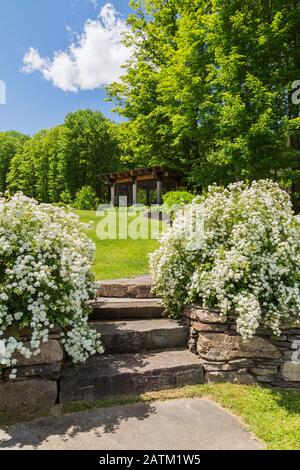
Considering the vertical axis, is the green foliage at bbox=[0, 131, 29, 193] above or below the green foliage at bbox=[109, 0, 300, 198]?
above

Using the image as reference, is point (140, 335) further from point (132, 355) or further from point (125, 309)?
point (125, 309)

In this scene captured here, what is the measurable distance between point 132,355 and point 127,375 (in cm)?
45

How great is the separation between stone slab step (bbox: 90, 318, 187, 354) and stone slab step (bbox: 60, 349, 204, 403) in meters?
0.13

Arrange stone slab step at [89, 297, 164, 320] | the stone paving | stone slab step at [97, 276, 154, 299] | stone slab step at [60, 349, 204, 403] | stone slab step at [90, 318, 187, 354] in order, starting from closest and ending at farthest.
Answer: the stone paving → stone slab step at [60, 349, 204, 403] → stone slab step at [90, 318, 187, 354] → stone slab step at [89, 297, 164, 320] → stone slab step at [97, 276, 154, 299]

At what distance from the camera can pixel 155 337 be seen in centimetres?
455

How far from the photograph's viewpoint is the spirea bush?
13.8 ft

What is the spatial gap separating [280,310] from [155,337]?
154cm

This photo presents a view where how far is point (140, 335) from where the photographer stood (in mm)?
4441

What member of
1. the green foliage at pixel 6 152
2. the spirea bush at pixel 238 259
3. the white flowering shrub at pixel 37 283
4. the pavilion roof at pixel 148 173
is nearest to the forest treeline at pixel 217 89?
the pavilion roof at pixel 148 173

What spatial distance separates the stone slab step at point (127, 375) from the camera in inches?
146

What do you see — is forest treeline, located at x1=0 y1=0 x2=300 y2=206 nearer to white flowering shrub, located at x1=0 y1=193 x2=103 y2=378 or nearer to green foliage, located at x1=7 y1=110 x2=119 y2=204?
white flowering shrub, located at x1=0 y1=193 x2=103 y2=378

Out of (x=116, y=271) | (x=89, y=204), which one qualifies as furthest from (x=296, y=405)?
(x=89, y=204)

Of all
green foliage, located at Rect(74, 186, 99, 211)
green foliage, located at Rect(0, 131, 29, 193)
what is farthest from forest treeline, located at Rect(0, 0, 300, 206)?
green foliage, located at Rect(0, 131, 29, 193)

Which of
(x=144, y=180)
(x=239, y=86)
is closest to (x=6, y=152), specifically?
(x=144, y=180)
